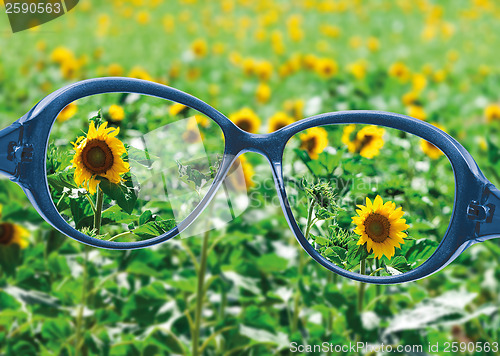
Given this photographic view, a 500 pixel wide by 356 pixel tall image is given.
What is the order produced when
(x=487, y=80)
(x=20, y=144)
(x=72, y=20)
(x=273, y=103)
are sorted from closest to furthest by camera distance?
(x=20, y=144) < (x=273, y=103) < (x=487, y=80) < (x=72, y=20)

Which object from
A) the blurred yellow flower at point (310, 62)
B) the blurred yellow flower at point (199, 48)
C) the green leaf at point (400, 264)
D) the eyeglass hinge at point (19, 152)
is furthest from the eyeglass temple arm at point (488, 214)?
the blurred yellow flower at point (199, 48)

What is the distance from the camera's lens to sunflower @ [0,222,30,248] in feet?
3.74

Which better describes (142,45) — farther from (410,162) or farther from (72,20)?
(410,162)

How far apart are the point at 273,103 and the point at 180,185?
2.05 metres

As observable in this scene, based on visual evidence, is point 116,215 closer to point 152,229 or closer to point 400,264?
point 152,229

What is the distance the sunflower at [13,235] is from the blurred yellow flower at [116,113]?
1.29 feet

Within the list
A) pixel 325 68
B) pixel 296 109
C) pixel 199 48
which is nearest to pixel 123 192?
pixel 296 109

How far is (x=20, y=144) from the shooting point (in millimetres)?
840

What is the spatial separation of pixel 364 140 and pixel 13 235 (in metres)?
0.76

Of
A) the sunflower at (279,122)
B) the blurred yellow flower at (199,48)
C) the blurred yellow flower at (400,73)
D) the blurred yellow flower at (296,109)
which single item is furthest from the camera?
the blurred yellow flower at (199,48)

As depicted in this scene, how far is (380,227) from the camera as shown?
91cm

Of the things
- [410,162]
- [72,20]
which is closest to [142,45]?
[72,20]

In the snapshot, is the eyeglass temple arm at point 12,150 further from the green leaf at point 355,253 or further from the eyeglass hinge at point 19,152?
the green leaf at point 355,253

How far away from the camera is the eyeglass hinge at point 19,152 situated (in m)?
0.83
